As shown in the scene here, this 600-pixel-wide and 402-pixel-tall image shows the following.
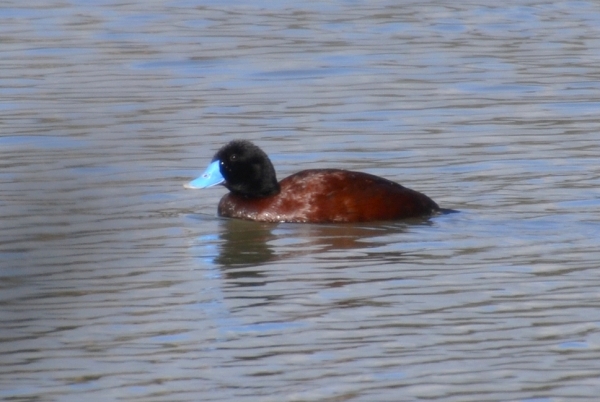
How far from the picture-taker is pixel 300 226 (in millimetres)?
9547

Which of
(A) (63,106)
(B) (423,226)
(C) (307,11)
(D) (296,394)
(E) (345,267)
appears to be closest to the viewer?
(D) (296,394)

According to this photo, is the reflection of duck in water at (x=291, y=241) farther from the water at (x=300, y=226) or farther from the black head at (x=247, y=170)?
the black head at (x=247, y=170)

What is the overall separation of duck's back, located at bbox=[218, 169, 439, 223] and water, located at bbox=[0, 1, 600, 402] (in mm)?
122

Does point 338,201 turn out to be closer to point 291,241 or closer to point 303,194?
point 303,194

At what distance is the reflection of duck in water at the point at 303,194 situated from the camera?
9.41m

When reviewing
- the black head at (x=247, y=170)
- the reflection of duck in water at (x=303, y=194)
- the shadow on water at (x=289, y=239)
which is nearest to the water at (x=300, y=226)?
the shadow on water at (x=289, y=239)

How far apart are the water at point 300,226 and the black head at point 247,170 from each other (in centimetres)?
34

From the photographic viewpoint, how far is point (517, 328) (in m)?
6.41

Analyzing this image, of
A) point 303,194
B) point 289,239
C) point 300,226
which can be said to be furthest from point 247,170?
point 289,239

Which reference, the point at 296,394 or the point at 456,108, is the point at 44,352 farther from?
the point at 456,108

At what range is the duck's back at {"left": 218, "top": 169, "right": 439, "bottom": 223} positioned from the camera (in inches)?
370

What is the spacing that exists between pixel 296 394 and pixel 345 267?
2.59 m

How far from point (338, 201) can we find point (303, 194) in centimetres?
27

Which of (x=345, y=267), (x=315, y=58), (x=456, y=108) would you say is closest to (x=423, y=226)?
(x=345, y=267)
